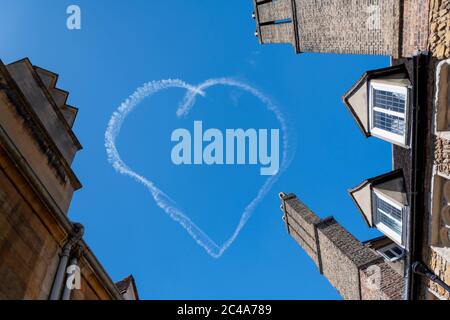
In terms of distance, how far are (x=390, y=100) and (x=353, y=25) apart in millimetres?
4678

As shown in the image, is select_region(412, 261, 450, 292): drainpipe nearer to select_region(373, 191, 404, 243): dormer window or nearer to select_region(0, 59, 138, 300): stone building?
select_region(373, 191, 404, 243): dormer window

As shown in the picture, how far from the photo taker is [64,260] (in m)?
6.77

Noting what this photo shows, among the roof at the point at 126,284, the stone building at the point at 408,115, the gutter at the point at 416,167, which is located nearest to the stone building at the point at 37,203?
the roof at the point at 126,284

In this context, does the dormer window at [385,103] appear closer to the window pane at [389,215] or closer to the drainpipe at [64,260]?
the window pane at [389,215]

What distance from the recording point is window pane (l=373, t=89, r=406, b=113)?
1124 cm

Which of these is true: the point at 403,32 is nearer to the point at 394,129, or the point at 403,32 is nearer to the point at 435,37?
the point at 435,37

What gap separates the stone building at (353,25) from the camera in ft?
35.3

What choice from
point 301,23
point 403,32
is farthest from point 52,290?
point 301,23

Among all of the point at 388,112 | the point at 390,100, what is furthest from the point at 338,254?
the point at 390,100

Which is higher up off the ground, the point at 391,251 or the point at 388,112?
the point at 388,112

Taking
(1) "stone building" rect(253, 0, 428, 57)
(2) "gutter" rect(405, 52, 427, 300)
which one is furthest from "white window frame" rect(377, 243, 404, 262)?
(1) "stone building" rect(253, 0, 428, 57)

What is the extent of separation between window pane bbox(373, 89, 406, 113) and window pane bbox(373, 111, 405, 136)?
345 millimetres

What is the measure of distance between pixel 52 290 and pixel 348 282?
26.1 meters

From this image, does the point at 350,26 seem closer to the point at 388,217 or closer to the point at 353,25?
the point at 353,25
